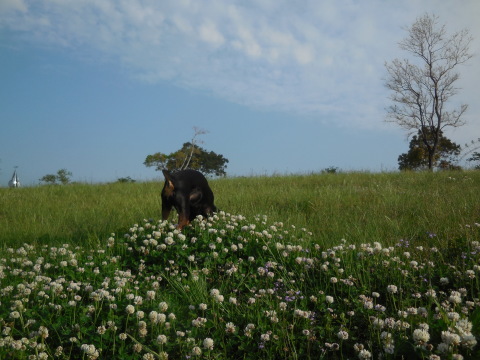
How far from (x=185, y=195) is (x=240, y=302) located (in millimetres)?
2564

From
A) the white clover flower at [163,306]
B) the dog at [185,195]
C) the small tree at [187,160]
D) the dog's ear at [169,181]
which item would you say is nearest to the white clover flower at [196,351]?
the white clover flower at [163,306]

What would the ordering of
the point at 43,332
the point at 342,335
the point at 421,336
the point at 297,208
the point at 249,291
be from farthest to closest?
the point at 297,208 < the point at 249,291 < the point at 43,332 < the point at 342,335 < the point at 421,336

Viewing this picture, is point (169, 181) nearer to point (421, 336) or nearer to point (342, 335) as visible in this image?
point (342, 335)

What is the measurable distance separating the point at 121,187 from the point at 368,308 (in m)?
13.3

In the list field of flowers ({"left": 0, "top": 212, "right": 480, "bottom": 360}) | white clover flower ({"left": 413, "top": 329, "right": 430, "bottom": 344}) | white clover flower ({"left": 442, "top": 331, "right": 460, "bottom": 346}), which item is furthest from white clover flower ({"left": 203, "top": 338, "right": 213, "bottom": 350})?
white clover flower ({"left": 442, "top": 331, "right": 460, "bottom": 346})

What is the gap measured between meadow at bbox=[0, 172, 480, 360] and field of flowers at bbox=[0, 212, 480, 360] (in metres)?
0.02

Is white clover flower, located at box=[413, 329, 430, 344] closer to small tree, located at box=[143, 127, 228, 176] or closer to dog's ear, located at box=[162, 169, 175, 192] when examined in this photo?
dog's ear, located at box=[162, 169, 175, 192]

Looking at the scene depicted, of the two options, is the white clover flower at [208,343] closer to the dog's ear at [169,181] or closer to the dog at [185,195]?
the dog at [185,195]

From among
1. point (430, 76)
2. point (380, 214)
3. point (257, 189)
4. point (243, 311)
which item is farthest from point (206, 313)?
point (430, 76)

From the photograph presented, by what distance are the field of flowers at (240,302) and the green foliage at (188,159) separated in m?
28.1

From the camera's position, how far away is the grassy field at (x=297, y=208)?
7445 millimetres

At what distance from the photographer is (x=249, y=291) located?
496cm

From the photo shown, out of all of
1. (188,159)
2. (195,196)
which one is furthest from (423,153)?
(195,196)

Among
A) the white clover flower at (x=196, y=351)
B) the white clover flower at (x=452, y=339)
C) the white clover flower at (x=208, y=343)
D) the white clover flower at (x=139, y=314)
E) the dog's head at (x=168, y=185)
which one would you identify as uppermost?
the dog's head at (x=168, y=185)
